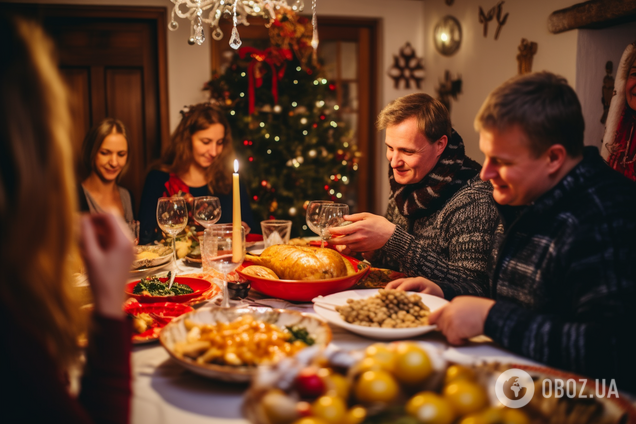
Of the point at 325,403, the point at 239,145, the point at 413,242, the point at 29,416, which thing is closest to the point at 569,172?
the point at 413,242

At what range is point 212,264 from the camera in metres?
1.33

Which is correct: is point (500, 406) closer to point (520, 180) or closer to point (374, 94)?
point (520, 180)

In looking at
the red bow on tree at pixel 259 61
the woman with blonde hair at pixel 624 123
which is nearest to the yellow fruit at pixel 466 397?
the woman with blonde hair at pixel 624 123

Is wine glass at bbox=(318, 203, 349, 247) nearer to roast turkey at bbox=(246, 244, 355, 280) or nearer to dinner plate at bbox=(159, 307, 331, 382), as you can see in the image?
roast turkey at bbox=(246, 244, 355, 280)

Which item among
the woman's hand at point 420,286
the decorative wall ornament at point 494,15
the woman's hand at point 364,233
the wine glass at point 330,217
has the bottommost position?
the woman's hand at point 420,286

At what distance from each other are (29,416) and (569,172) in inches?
46.7

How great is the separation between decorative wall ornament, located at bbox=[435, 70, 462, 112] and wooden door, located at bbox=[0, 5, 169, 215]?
255 cm

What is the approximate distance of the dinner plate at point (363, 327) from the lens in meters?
1.12

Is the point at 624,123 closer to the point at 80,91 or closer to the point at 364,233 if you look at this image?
the point at 364,233

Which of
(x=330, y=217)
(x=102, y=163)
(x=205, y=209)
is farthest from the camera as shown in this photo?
(x=102, y=163)

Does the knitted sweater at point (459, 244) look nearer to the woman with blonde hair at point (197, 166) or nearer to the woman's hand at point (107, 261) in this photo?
the woman's hand at point (107, 261)

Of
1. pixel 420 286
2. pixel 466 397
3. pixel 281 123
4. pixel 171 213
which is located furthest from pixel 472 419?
pixel 281 123

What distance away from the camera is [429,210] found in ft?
6.72

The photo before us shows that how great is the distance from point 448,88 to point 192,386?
4.10m
